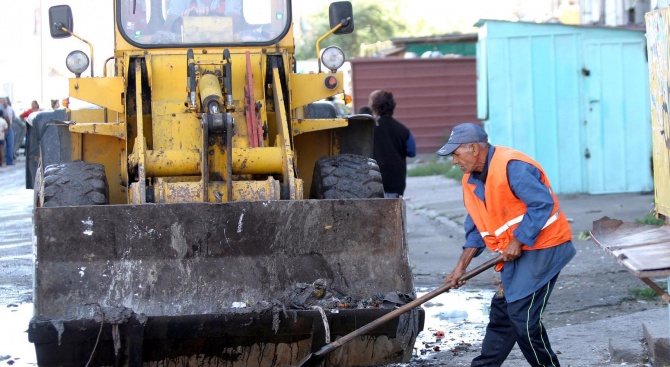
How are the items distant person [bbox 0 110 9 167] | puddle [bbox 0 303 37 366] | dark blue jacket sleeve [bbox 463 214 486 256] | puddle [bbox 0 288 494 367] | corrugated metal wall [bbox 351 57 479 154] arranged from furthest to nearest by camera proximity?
distant person [bbox 0 110 9 167], corrugated metal wall [bbox 351 57 479 154], puddle [bbox 0 288 494 367], puddle [bbox 0 303 37 366], dark blue jacket sleeve [bbox 463 214 486 256]

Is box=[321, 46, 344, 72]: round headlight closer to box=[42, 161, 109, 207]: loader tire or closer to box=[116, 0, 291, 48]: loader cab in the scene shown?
box=[116, 0, 291, 48]: loader cab

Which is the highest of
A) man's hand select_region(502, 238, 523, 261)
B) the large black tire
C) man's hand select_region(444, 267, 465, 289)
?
the large black tire

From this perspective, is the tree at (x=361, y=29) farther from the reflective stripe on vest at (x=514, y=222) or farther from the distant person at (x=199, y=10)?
the reflective stripe on vest at (x=514, y=222)

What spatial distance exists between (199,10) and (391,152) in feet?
9.92

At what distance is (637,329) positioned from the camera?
6.67 metres

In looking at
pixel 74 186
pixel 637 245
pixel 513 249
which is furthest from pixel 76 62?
pixel 637 245

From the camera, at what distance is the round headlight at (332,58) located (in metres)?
7.55

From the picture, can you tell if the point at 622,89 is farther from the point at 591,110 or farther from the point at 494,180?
the point at 494,180

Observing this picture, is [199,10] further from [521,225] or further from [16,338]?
[521,225]

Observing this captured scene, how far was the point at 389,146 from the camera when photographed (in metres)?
10.0

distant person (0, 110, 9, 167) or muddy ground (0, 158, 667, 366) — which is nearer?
muddy ground (0, 158, 667, 366)

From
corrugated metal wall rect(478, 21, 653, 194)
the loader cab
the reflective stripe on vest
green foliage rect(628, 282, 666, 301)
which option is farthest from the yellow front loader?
corrugated metal wall rect(478, 21, 653, 194)

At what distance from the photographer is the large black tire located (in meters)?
6.73

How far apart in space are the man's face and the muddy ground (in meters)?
1.56
